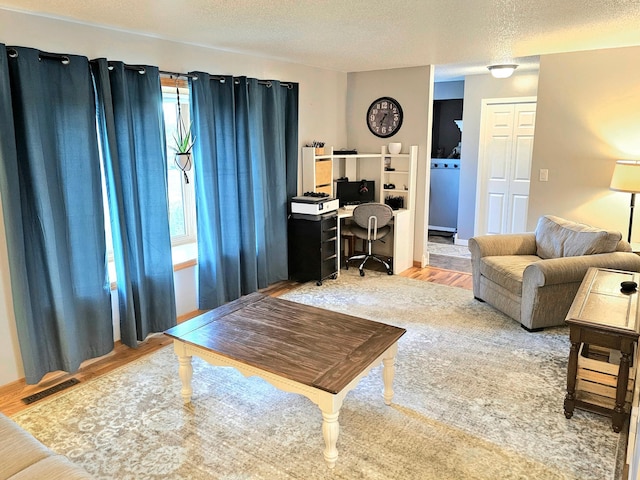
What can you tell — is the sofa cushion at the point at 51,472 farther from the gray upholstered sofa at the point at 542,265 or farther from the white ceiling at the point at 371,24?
the gray upholstered sofa at the point at 542,265

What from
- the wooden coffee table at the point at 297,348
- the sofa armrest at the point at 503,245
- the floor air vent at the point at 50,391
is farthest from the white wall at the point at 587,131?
the floor air vent at the point at 50,391

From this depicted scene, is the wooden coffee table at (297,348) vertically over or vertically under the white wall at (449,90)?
under

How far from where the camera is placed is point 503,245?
4430 mm

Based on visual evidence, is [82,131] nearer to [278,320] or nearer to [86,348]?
[86,348]

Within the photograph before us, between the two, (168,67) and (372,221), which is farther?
(372,221)

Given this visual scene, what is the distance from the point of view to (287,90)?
15.7 ft

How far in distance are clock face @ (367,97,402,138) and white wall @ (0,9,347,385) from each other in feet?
1.22

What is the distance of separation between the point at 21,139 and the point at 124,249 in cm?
94

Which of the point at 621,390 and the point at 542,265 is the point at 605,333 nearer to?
the point at 621,390

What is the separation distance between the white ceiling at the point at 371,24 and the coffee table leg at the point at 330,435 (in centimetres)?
220

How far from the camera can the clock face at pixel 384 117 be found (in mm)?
5543

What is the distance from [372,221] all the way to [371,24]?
7.76ft

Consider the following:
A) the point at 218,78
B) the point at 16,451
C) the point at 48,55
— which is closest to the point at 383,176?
the point at 218,78

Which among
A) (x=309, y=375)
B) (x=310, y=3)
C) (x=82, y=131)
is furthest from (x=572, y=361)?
(x=82, y=131)
